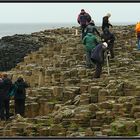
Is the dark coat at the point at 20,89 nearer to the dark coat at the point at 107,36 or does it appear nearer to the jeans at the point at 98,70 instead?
the jeans at the point at 98,70

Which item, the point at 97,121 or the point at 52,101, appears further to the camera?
the point at 52,101

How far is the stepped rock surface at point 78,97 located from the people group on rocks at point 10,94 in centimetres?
61

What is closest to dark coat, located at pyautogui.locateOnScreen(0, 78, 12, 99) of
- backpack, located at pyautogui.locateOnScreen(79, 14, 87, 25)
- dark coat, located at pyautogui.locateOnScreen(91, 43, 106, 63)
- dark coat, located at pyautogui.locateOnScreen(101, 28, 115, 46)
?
dark coat, located at pyautogui.locateOnScreen(91, 43, 106, 63)

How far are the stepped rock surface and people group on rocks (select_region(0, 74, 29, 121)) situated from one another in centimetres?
61

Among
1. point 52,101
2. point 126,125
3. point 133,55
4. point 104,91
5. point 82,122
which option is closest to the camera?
point 126,125

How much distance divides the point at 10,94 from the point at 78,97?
7.28ft

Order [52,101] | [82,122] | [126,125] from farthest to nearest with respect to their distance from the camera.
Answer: [52,101]
[82,122]
[126,125]

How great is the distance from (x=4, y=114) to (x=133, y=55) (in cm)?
867

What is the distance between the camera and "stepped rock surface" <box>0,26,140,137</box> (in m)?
20.8

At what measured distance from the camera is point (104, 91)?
2341cm

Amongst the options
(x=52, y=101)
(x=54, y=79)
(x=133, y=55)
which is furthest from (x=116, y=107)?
(x=133, y=55)

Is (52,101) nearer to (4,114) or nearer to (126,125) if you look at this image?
(4,114)

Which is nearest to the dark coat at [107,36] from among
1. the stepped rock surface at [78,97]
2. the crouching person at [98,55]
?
the stepped rock surface at [78,97]

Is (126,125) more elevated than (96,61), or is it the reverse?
(96,61)
